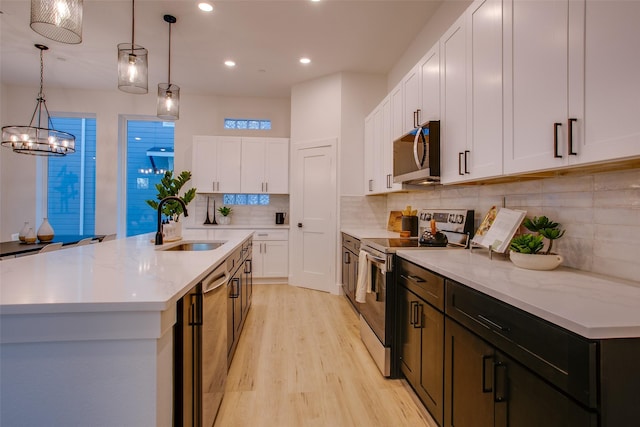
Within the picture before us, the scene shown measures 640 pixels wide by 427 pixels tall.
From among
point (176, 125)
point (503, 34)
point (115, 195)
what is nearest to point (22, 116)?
point (115, 195)

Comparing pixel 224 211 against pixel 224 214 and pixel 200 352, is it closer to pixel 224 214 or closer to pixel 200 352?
pixel 224 214

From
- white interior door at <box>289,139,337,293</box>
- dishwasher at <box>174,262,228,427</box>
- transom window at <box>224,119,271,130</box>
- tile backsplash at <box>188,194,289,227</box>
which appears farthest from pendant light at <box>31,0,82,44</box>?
transom window at <box>224,119,271,130</box>

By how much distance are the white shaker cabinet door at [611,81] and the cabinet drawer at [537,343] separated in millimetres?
637

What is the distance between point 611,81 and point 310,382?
223 centimetres

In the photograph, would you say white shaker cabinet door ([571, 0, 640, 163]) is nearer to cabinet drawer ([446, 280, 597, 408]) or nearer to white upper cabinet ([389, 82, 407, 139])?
cabinet drawer ([446, 280, 597, 408])

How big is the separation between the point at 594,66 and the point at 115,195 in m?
6.26

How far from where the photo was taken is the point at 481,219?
7.52ft

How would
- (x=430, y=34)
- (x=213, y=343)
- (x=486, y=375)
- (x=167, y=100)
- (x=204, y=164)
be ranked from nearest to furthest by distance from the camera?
1. (x=486, y=375)
2. (x=213, y=343)
3. (x=167, y=100)
4. (x=430, y=34)
5. (x=204, y=164)

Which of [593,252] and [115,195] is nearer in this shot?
[593,252]

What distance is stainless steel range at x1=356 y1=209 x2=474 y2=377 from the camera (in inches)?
85.2

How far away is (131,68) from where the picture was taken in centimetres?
233

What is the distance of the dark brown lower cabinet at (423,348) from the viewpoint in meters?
1.57

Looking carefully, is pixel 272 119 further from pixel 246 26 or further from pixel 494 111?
pixel 494 111

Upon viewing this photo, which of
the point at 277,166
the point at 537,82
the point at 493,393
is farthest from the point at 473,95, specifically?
the point at 277,166
